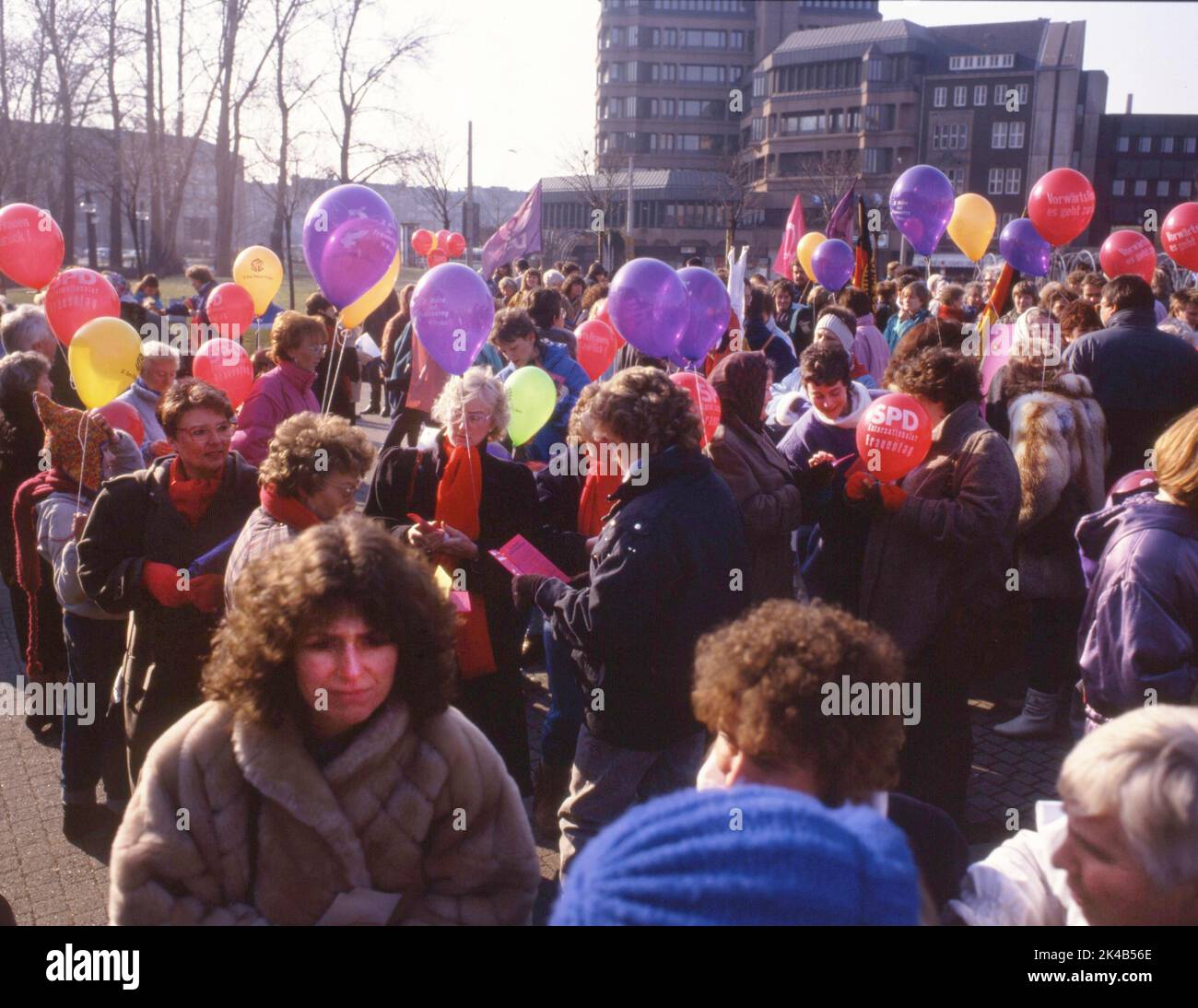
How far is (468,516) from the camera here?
3924mm

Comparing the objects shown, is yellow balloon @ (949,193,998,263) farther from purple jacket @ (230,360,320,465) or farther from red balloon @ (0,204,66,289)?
red balloon @ (0,204,66,289)

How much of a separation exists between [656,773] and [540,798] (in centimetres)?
109

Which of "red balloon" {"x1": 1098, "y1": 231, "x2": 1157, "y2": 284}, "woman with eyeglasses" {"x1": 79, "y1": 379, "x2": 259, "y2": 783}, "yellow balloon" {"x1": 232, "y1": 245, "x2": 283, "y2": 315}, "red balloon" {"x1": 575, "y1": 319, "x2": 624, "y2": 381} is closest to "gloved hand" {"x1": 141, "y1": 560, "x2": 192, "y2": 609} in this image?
"woman with eyeglasses" {"x1": 79, "y1": 379, "x2": 259, "y2": 783}

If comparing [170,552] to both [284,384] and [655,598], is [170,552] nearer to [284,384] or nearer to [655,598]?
[655,598]

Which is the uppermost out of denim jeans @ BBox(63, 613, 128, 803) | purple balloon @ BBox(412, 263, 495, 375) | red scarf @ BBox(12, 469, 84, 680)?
purple balloon @ BBox(412, 263, 495, 375)

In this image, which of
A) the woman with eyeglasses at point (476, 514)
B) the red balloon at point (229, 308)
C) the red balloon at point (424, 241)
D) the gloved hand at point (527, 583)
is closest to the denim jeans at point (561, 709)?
the woman with eyeglasses at point (476, 514)

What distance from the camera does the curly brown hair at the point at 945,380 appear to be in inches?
154

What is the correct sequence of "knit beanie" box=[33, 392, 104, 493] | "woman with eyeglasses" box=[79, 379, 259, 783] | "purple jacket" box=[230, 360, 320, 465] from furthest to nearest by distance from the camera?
"purple jacket" box=[230, 360, 320, 465] < "knit beanie" box=[33, 392, 104, 493] < "woman with eyeglasses" box=[79, 379, 259, 783]

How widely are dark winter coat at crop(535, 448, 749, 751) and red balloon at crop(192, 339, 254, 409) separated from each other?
10.1 ft

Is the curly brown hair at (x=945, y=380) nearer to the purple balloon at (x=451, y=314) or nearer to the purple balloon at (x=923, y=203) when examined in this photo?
the purple balloon at (x=451, y=314)

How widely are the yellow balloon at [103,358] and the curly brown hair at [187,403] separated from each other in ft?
6.28

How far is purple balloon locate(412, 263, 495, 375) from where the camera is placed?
4.86 meters

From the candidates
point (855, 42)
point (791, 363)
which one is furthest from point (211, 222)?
point (791, 363)

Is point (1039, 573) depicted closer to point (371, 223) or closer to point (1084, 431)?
point (1084, 431)
